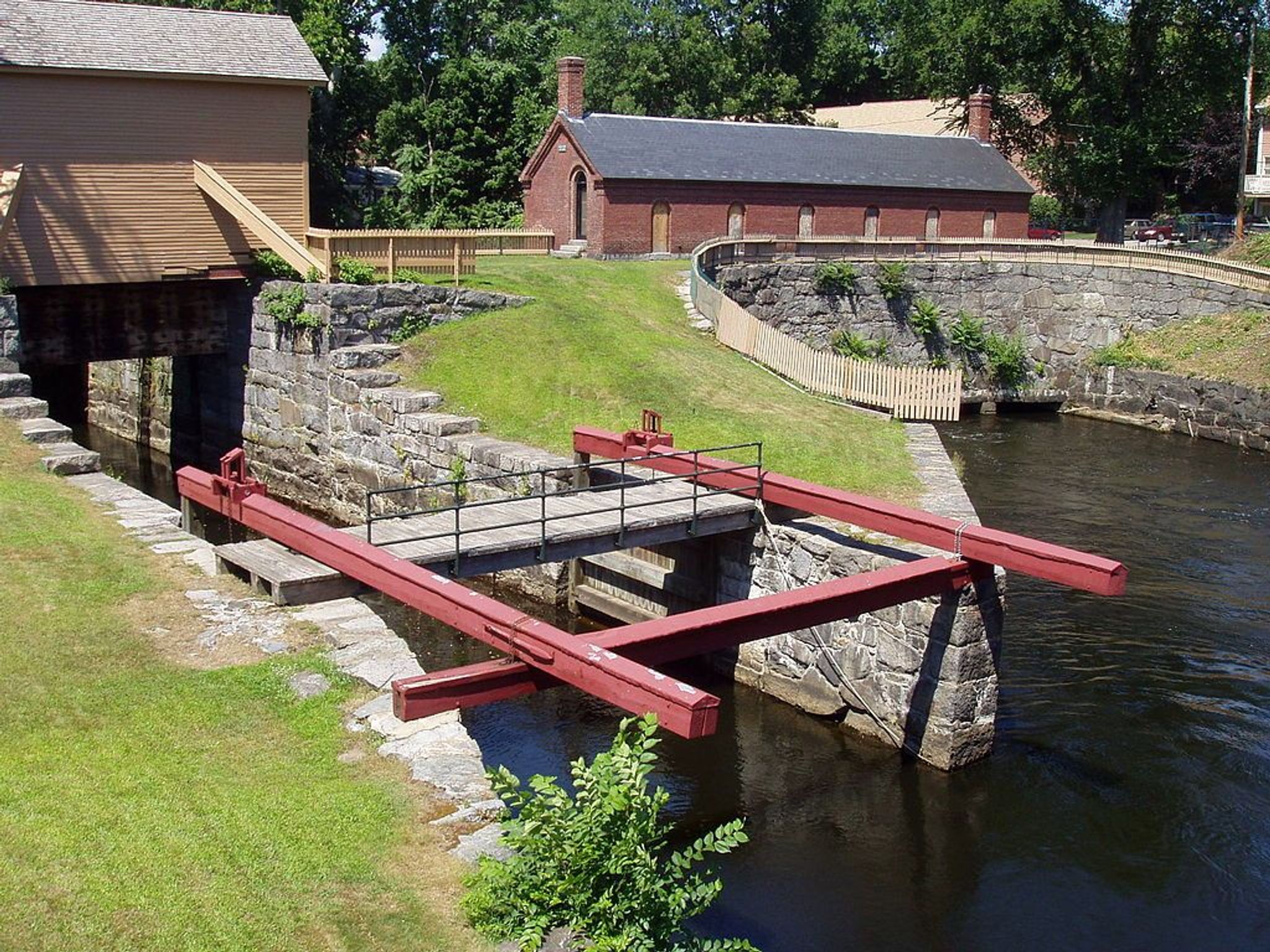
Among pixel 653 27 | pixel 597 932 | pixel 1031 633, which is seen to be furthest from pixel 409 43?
pixel 597 932

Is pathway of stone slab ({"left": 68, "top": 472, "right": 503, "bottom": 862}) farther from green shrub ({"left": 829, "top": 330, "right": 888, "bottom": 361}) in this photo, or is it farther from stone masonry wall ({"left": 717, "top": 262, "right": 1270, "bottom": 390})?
green shrub ({"left": 829, "top": 330, "right": 888, "bottom": 361})

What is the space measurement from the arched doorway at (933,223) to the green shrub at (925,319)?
7.23 m

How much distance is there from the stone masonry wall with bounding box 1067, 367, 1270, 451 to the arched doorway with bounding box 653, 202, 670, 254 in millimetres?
12639

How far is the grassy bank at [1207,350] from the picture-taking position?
33.6 metres

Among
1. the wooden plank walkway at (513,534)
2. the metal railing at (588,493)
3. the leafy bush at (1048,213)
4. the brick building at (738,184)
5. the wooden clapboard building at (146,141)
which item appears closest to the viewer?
the wooden plank walkway at (513,534)

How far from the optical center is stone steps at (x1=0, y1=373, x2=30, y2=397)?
2023 cm

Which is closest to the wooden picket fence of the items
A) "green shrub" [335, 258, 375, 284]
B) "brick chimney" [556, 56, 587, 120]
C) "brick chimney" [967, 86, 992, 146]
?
"green shrub" [335, 258, 375, 284]

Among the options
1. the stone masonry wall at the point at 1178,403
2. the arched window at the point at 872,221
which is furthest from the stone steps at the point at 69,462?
the arched window at the point at 872,221

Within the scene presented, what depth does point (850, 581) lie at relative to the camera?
1348 centimetres

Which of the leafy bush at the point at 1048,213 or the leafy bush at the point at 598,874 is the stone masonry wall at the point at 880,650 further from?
the leafy bush at the point at 1048,213

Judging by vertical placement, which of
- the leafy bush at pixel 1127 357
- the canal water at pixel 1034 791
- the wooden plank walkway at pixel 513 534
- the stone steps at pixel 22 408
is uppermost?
the leafy bush at pixel 1127 357

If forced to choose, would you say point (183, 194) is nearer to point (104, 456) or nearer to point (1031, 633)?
point (104, 456)

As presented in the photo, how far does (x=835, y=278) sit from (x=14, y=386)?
2217 centimetres

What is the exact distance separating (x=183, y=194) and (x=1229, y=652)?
20.9m
